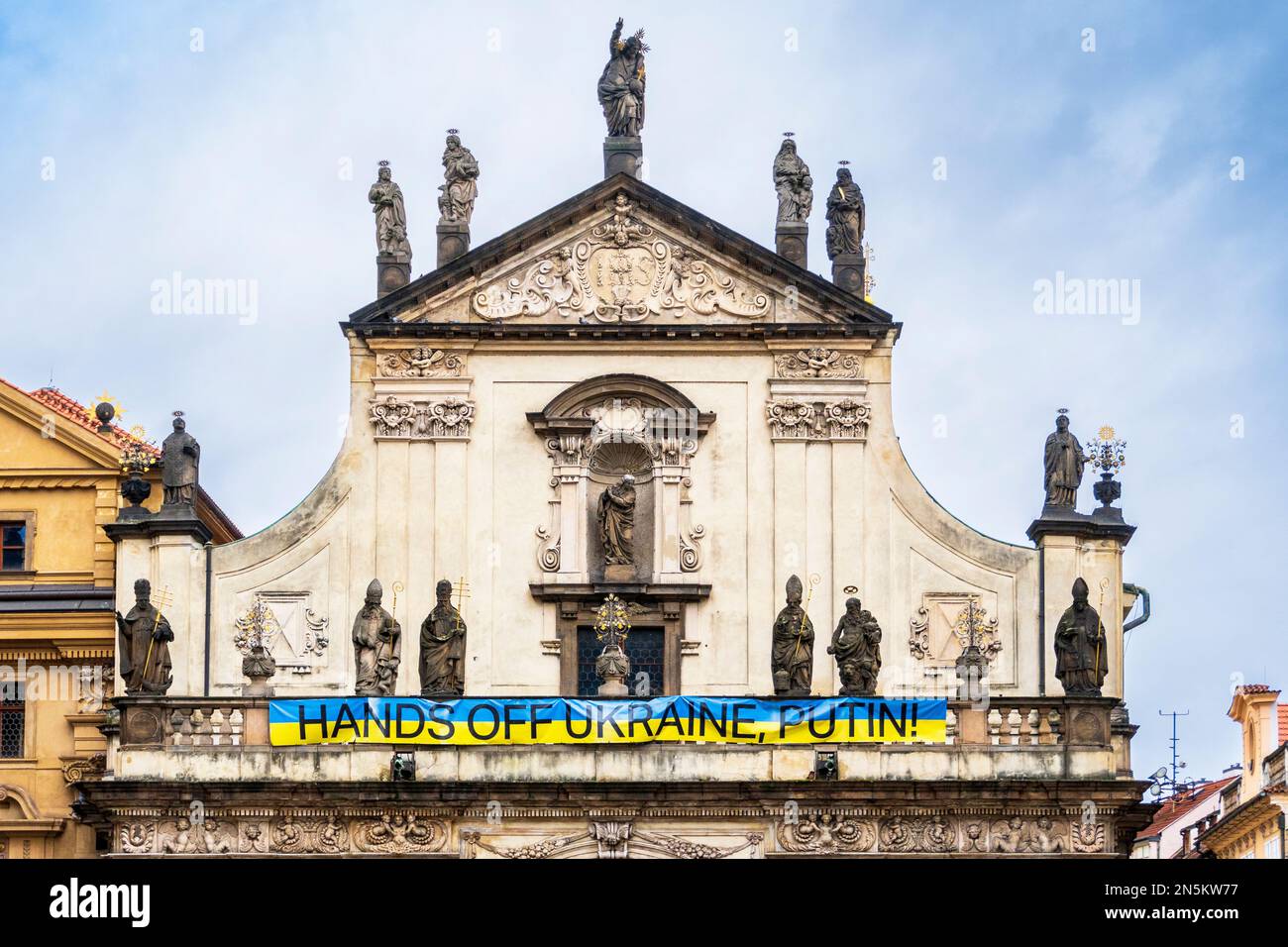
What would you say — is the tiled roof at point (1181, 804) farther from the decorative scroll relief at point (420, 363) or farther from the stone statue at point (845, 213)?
the decorative scroll relief at point (420, 363)

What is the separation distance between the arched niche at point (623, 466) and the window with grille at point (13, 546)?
30.9 feet

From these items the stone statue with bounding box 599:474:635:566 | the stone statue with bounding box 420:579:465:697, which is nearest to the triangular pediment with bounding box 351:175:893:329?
the stone statue with bounding box 599:474:635:566

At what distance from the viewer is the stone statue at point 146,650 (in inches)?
1704

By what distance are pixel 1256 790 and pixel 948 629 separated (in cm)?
2044

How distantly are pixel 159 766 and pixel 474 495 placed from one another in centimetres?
719

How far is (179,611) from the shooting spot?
46.0 meters

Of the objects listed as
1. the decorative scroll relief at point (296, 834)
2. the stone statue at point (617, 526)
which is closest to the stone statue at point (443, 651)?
the decorative scroll relief at point (296, 834)

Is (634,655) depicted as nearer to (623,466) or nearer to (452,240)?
(623,466)

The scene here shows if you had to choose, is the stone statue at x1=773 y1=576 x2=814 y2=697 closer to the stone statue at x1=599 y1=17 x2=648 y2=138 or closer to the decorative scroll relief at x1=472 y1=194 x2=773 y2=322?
the decorative scroll relief at x1=472 y1=194 x2=773 y2=322

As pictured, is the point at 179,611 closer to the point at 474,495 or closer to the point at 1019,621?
the point at 474,495

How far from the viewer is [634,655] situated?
46.1 meters

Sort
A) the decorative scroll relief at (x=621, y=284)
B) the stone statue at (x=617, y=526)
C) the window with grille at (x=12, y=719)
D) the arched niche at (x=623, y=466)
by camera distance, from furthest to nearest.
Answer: the window with grille at (x=12, y=719), the decorative scroll relief at (x=621, y=284), the arched niche at (x=623, y=466), the stone statue at (x=617, y=526)
